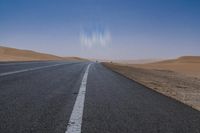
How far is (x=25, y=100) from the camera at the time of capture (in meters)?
5.44

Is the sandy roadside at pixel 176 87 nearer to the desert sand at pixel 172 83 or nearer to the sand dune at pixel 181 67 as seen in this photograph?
the desert sand at pixel 172 83

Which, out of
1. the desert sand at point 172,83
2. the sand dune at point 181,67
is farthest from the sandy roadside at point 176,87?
the sand dune at point 181,67

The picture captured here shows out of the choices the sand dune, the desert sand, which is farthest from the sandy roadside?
the sand dune

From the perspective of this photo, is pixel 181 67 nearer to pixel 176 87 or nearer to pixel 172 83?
pixel 172 83

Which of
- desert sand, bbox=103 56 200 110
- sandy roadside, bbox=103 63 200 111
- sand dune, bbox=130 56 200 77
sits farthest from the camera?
sand dune, bbox=130 56 200 77

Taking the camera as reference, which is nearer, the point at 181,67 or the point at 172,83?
the point at 172,83

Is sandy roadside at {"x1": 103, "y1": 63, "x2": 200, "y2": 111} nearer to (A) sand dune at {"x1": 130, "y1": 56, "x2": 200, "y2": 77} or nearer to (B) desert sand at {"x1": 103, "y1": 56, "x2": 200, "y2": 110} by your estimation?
(B) desert sand at {"x1": 103, "y1": 56, "x2": 200, "y2": 110}

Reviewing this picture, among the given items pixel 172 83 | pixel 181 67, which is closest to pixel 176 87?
pixel 172 83

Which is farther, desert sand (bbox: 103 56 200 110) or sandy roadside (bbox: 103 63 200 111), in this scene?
desert sand (bbox: 103 56 200 110)

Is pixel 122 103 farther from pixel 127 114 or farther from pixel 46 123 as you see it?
pixel 46 123

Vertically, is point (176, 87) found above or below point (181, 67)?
above

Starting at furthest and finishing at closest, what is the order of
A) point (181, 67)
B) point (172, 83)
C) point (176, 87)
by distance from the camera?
point (181, 67), point (172, 83), point (176, 87)

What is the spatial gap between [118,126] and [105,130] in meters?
0.30

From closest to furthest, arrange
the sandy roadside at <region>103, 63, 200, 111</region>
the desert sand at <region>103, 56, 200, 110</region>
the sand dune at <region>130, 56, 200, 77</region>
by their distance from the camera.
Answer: the sandy roadside at <region>103, 63, 200, 111</region>, the desert sand at <region>103, 56, 200, 110</region>, the sand dune at <region>130, 56, 200, 77</region>
